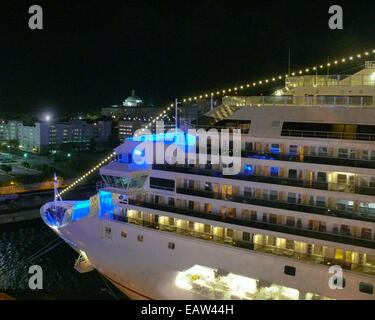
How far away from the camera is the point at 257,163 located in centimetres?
1752

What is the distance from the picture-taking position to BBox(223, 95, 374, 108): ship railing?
17.2m

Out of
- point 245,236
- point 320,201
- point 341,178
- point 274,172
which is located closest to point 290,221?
point 320,201

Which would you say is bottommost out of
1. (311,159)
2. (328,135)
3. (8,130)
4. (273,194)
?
(273,194)

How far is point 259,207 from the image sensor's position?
17062 millimetres

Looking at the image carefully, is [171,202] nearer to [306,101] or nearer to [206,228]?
[206,228]

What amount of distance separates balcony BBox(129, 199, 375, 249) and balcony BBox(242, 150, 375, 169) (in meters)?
2.66

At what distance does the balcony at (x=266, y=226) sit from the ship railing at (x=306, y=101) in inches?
210

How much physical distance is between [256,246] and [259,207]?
1.58 m

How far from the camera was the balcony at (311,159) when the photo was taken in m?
15.9

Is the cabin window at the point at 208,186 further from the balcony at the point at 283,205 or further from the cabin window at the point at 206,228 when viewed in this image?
the cabin window at the point at 206,228

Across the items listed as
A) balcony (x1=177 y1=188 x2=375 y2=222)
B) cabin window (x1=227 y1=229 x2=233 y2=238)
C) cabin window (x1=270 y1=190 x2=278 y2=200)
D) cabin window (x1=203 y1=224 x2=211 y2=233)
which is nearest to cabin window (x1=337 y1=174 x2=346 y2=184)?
balcony (x1=177 y1=188 x2=375 y2=222)

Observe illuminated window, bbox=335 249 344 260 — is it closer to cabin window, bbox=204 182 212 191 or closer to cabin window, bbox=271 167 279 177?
cabin window, bbox=271 167 279 177
